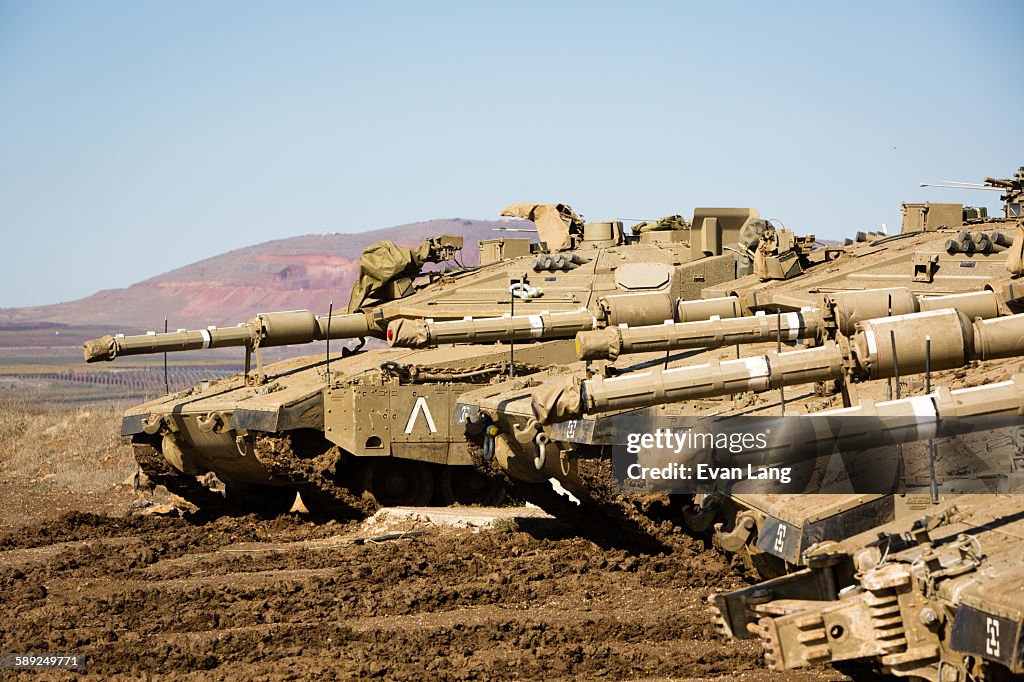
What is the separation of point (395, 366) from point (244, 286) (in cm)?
13704

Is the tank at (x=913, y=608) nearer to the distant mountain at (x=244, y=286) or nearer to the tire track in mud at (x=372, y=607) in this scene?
the tire track in mud at (x=372, y=607)

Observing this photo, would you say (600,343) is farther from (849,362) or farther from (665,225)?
(665,225)

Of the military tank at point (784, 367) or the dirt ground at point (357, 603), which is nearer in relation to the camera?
the military tank at point (784, 367)

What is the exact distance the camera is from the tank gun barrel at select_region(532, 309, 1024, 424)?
909 centimetres

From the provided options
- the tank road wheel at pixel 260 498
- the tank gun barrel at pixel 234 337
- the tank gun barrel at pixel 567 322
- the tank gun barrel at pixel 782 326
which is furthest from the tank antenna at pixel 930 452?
the tank road wheel at pixel 260 498

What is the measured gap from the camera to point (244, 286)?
152m

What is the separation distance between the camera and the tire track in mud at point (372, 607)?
34.6 ft

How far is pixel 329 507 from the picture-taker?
18266 millimetres

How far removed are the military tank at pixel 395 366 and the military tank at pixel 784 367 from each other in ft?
2.95

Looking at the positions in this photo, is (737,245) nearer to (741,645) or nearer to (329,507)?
(329,507)

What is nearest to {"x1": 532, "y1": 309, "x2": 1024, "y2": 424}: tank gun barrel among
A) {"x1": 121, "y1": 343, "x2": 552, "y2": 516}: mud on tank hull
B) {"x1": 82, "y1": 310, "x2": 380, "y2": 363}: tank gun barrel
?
{"x1": 121, "y1": 343, "x2": 552, "y2": 516}: mud on tank hull

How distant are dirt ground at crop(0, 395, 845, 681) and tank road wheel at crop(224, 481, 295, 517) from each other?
1.15 meters

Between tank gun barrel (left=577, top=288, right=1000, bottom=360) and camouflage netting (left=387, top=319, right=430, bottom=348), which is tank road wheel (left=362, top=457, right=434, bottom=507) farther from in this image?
tank gun barrel (left=577, top=288, right=1000, bottom=360)

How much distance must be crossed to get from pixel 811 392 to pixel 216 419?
7791 millimetres
